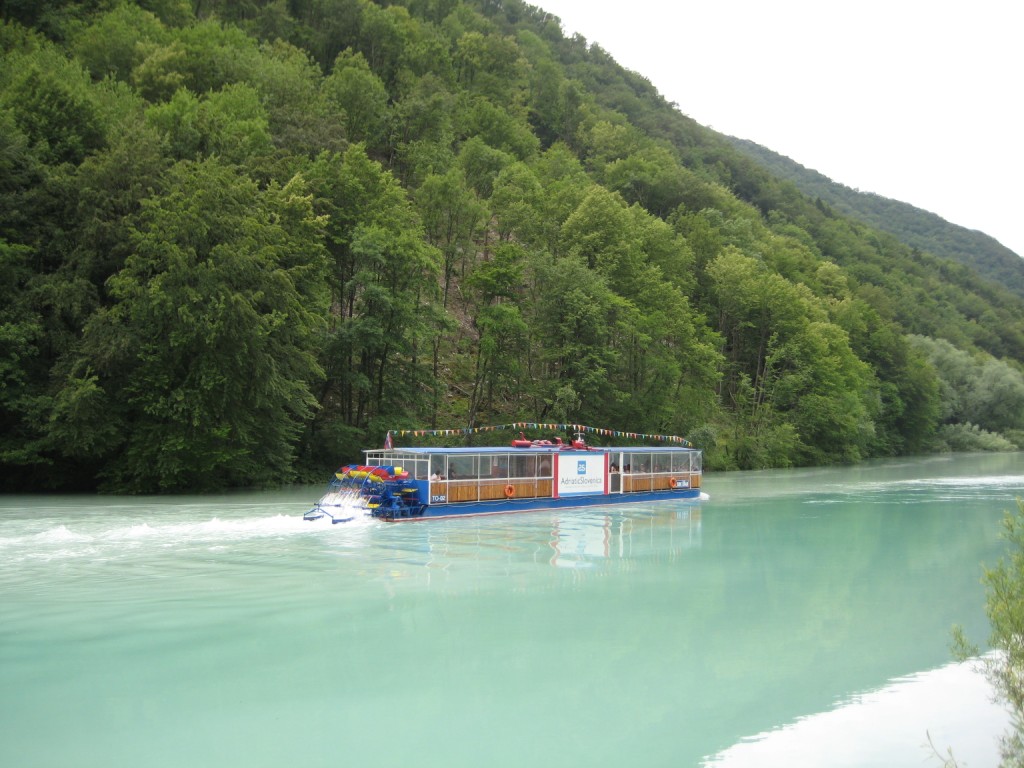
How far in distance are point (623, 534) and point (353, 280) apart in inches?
917

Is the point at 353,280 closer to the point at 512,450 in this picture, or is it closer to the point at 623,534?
the point at 512,450

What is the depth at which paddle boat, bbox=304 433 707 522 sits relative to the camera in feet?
102

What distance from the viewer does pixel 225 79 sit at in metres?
58.3

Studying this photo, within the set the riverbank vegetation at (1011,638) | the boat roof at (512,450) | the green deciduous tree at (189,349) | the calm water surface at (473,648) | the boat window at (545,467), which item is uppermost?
the green deciduous tree at (189,349)

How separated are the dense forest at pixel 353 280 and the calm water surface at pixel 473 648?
10.6 meters

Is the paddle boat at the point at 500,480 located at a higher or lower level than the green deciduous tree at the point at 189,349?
lower

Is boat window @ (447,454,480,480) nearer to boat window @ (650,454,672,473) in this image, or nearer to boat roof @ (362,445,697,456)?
boat roof @ (362,445,697,456)

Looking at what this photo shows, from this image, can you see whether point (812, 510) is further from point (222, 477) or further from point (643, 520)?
point (222, 477)

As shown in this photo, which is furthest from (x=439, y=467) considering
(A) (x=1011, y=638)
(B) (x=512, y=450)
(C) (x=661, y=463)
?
(A) (x=1011, y=638)

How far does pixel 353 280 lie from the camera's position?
46.4m

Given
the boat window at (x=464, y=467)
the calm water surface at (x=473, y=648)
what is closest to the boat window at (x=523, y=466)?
the boat window at (x=464, y=467)

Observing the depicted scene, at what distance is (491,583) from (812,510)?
21943 mm

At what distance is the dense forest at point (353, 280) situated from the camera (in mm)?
36812

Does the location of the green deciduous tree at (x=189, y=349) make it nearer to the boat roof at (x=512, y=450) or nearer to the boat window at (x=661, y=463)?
the boat roof at (x=512, y=450)
